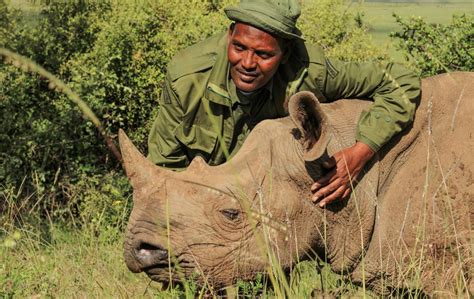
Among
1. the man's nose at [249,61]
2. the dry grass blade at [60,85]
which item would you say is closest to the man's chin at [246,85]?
the man's nose at [249,61]

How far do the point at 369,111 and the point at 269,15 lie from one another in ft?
2.20

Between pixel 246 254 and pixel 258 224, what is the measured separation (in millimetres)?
145

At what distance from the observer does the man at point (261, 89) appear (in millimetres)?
4508

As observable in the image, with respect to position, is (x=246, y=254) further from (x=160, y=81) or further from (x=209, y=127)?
(x=160, y=81)

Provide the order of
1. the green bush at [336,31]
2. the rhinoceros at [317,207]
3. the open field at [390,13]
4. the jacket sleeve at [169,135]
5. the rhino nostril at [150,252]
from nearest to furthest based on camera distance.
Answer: the rhino nostril at [150,252] < the rhinoceros at [317,207] < the jacket sleeve at [169,135] < the green bush at [336,31] < the open field at [390,13]

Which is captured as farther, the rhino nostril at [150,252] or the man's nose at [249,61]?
the man's nose at [249,61]

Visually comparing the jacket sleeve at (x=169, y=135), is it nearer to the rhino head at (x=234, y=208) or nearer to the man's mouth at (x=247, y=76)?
the man's mouth at (x=247, y=76)

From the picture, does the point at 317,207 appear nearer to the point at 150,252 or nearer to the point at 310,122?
the point at 310,122

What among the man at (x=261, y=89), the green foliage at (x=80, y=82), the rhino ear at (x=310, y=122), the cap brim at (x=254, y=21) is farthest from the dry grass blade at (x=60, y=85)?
the green foliage at (x=80, y=82)

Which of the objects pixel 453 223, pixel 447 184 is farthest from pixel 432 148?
pixel 453 223

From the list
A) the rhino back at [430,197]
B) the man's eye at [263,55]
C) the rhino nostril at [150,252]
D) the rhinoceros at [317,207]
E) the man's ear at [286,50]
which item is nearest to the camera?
the rhino nostril at [150,252]

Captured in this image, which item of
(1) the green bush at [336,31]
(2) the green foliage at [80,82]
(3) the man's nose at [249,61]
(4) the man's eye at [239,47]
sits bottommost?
(2) the green foliage at [80,82]

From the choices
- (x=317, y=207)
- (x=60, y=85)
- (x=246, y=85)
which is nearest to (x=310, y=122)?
(x=317, y=207)

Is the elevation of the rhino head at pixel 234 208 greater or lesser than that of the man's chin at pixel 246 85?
lesser
